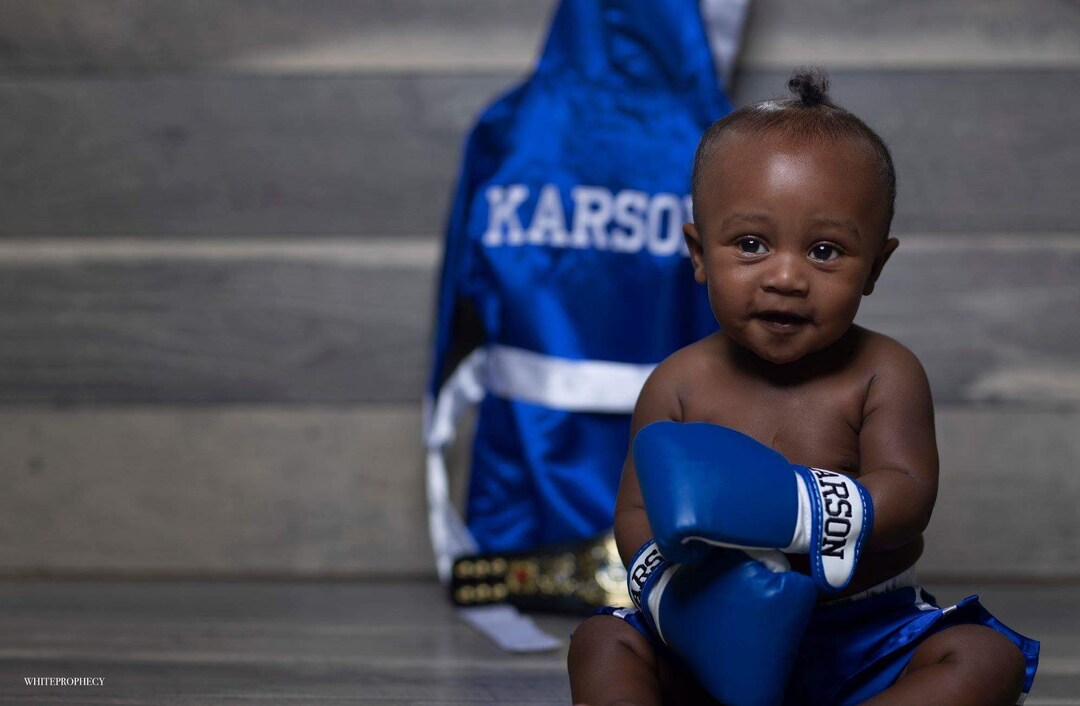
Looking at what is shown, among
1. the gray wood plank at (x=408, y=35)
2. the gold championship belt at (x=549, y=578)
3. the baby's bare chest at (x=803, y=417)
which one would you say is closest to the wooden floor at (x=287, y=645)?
the gold championship belt at (x=549, y=578)

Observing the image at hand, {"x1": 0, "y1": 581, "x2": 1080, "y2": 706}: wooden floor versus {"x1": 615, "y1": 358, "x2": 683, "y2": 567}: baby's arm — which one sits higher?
{"x1": 615, "y1": 358, "x2": 683, "y2": 567}: baby's arm

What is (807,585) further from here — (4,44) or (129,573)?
(4,44)

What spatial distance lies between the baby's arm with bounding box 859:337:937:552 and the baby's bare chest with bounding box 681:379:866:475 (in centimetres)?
1

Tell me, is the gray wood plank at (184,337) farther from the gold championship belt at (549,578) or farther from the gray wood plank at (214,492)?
the gold championship belt at (549,578)

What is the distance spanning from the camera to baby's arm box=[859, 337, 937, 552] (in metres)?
0.68

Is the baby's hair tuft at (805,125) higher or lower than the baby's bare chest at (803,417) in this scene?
higher

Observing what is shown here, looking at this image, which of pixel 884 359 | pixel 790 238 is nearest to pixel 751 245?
pixel 790 238

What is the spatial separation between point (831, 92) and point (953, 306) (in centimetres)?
30

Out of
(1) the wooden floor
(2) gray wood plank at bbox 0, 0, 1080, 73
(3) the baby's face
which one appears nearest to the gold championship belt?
(1) the wooden floor

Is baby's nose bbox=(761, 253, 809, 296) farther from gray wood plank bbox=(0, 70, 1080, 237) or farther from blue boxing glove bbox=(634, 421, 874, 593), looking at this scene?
gray wood plank bbox=(0, 70, 1080, 237)

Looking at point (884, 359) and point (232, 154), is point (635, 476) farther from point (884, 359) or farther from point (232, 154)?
point (232, 154)

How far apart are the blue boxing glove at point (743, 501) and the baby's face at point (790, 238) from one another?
0.34 feet

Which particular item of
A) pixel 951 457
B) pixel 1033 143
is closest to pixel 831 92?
pixel 1033 143

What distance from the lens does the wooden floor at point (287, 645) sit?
0.84 m
